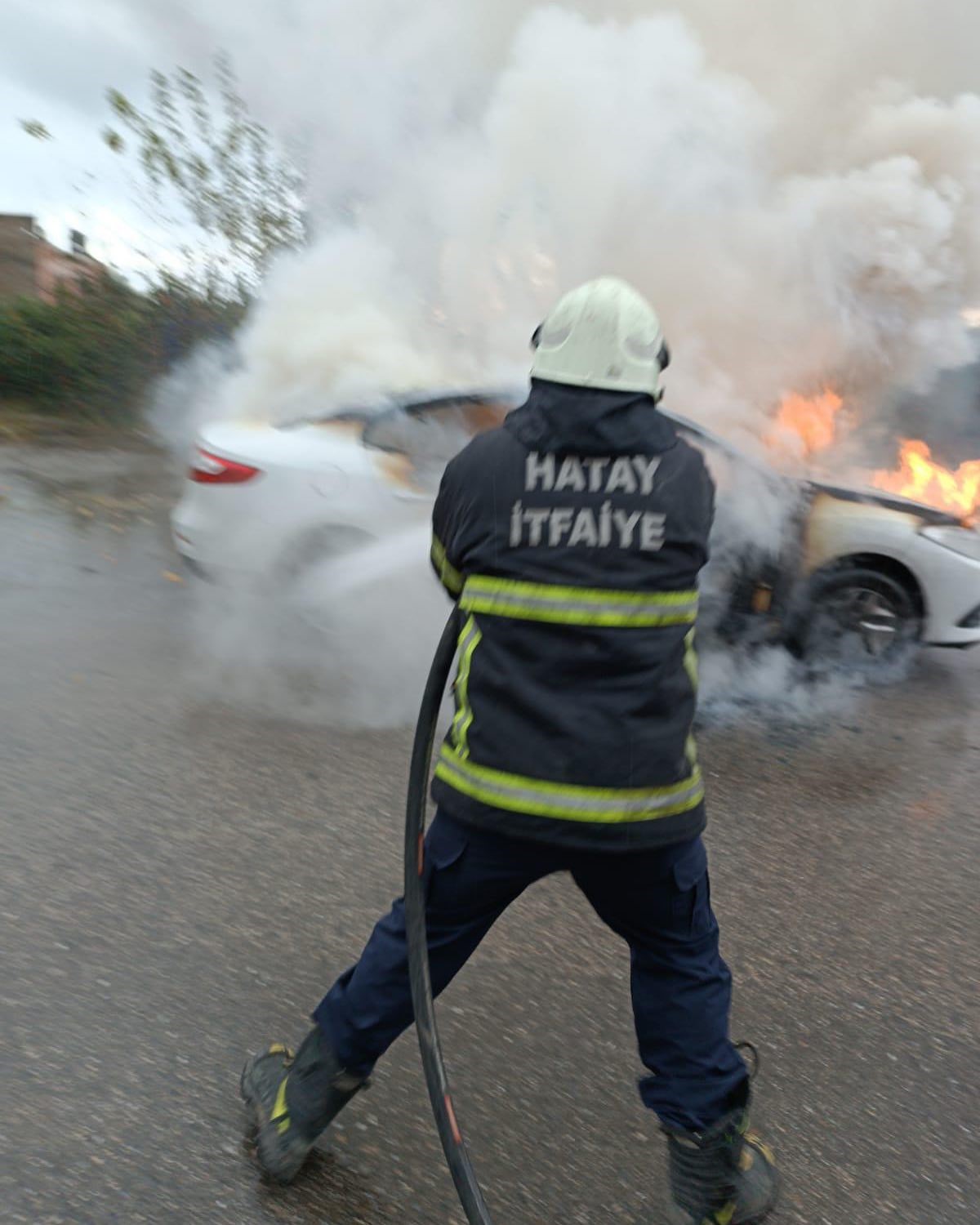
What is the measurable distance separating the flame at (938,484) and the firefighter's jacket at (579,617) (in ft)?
20.8

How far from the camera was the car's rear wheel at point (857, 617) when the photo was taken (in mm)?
6164

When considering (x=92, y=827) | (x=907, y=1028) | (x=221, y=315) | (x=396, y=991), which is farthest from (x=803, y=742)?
(x=221, y=315)

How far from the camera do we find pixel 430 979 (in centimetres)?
216

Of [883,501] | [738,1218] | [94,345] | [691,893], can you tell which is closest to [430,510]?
[883,501]

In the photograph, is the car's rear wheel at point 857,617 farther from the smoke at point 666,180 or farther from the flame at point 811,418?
the smoke at point 666,180

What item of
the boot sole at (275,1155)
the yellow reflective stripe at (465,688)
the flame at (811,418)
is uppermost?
the flame at (811,418)

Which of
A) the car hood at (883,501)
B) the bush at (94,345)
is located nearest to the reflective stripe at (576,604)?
the car hood at (883,501)

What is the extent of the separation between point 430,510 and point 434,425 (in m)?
0.50

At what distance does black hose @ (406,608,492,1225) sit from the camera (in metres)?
2.10

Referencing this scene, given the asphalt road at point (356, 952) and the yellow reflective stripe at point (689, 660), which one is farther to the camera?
the asphalt road at point (356, 952)

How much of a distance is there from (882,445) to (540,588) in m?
7.70

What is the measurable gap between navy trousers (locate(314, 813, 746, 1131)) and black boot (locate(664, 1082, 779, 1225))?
0.11 feet

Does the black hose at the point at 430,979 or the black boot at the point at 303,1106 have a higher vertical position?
the black hose at the point at 430,979

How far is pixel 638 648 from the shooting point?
1981 mm
